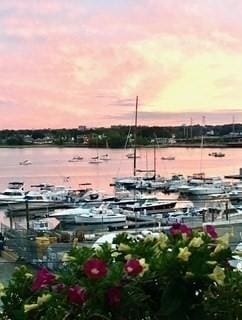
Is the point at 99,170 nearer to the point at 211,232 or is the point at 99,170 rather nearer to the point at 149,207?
the point at 149,207

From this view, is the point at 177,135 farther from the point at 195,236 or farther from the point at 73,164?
the point at 195,236

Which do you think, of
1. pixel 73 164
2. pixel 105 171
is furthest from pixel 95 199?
pixel 73 164

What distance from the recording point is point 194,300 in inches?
107

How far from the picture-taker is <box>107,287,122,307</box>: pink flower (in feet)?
8.66

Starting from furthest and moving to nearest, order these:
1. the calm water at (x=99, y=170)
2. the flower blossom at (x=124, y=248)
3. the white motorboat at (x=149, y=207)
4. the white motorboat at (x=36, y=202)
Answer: the calm water at (x=99, y=170)
the white motorboat at (x=36, y=202)
the white motorboat at (x=149, y=207)
the flower blossom at (x=124, y=248)

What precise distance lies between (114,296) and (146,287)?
0.19 m

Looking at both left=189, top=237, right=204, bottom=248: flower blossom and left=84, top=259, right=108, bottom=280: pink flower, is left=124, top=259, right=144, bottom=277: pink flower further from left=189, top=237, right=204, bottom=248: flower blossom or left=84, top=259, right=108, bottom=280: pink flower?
left=189, top=237, right=204, bottom=248: flower blossom

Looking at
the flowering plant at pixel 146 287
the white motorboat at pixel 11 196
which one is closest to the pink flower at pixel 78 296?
the flowering plant at pixel 146 287

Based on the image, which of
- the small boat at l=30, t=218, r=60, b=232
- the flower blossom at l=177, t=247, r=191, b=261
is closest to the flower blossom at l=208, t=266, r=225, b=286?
the flower blossom at l=177, t=247, r=191, b=261

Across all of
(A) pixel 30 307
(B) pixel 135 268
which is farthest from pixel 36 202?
(B) pixel 135 268

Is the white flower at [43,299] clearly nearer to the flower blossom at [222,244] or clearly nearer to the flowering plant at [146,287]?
the flowering plant at [146,287]

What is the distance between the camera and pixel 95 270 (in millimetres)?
2641

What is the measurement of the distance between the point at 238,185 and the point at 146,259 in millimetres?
57627

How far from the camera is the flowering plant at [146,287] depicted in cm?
265
